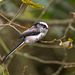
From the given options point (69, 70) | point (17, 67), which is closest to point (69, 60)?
point (69, 70)

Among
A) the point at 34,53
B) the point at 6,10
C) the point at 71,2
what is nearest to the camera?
the point at 6,10

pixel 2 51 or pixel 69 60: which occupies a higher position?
pixel 2 51

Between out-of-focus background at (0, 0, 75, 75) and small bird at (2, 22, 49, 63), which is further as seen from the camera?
out-of-focus background at (0, 0, 75, 75)

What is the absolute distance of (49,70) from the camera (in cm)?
365

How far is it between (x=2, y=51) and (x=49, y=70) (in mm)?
876

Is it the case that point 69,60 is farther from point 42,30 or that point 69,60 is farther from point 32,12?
point 42,30

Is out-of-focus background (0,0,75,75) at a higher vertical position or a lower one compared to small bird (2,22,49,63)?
lower

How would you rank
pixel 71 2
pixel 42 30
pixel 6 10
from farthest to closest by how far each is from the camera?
pixel 71 2 → pixel 6 10 → pixel 42 30

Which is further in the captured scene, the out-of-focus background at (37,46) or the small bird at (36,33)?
the out-of-focus background at (37,46)

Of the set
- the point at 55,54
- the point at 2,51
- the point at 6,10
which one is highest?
the point at 6,10

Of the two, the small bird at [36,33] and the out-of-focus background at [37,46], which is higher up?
the small bird at [36,33]

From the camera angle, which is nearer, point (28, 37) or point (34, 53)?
point (28, 37)

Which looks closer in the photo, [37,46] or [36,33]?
[36,33]

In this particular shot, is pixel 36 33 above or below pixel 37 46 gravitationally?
above
